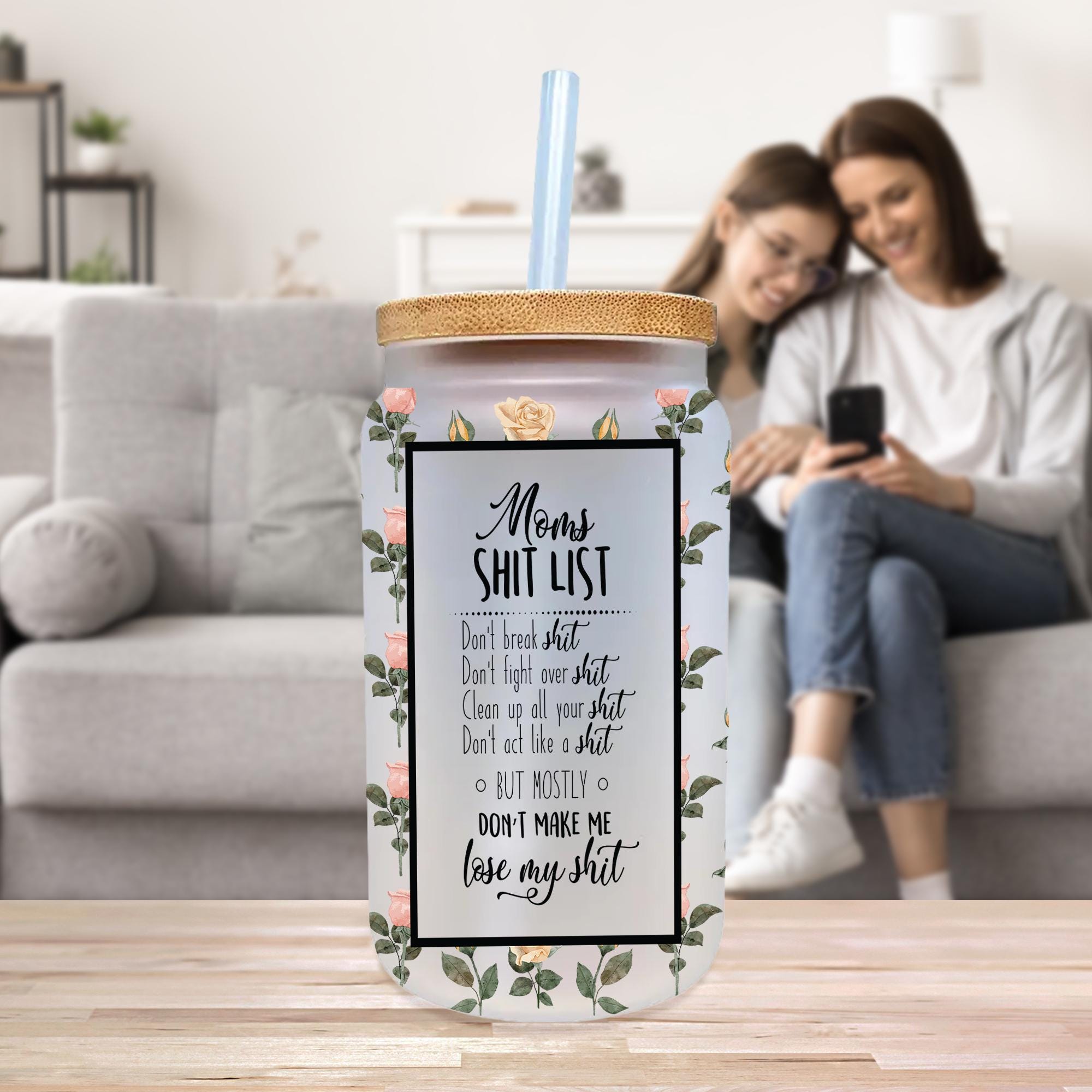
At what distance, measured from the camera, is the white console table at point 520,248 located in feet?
14.3

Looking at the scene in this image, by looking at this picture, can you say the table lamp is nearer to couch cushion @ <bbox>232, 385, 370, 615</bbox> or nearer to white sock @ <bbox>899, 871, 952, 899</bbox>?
couch cushion @ <bbox>232, 385, 370, 615</bbox>

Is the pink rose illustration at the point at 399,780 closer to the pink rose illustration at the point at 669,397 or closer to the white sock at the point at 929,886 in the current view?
the pink rose illustration at the point at 669,397

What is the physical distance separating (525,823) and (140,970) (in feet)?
0.40

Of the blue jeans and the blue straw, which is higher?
the blue straw

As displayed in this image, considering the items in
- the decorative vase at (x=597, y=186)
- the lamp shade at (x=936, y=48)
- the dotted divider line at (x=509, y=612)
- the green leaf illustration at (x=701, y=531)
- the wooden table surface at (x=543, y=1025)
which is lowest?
the wooden table surface at (x=543, y=1025)

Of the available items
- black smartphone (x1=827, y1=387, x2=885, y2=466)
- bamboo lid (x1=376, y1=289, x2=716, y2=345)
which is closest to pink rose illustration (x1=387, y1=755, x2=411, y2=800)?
bamboo lid (x1=376, y1=289, x2=716, y2=345)

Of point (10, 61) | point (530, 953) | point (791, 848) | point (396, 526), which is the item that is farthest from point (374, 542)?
point (10, 61)

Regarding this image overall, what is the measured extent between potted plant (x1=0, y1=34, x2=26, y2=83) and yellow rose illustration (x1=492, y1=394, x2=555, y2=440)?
5080 millimetres

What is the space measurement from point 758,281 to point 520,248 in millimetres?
2490

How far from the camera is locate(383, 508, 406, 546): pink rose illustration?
32cm

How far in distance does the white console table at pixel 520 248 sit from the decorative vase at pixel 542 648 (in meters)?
4.09

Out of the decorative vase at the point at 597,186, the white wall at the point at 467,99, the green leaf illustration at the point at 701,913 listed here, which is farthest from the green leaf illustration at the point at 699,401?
the white wall at the point at 467,99

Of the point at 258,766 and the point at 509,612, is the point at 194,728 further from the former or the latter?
the point at 509,612

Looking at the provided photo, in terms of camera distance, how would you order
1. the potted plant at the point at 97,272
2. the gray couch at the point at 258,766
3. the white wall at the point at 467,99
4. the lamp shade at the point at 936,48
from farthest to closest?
the white wall at the point at 467,99 → the potted plant at the point at 97,272 → the lamp shade at the point at 936,48 → the gray couch at the point at 258,766
